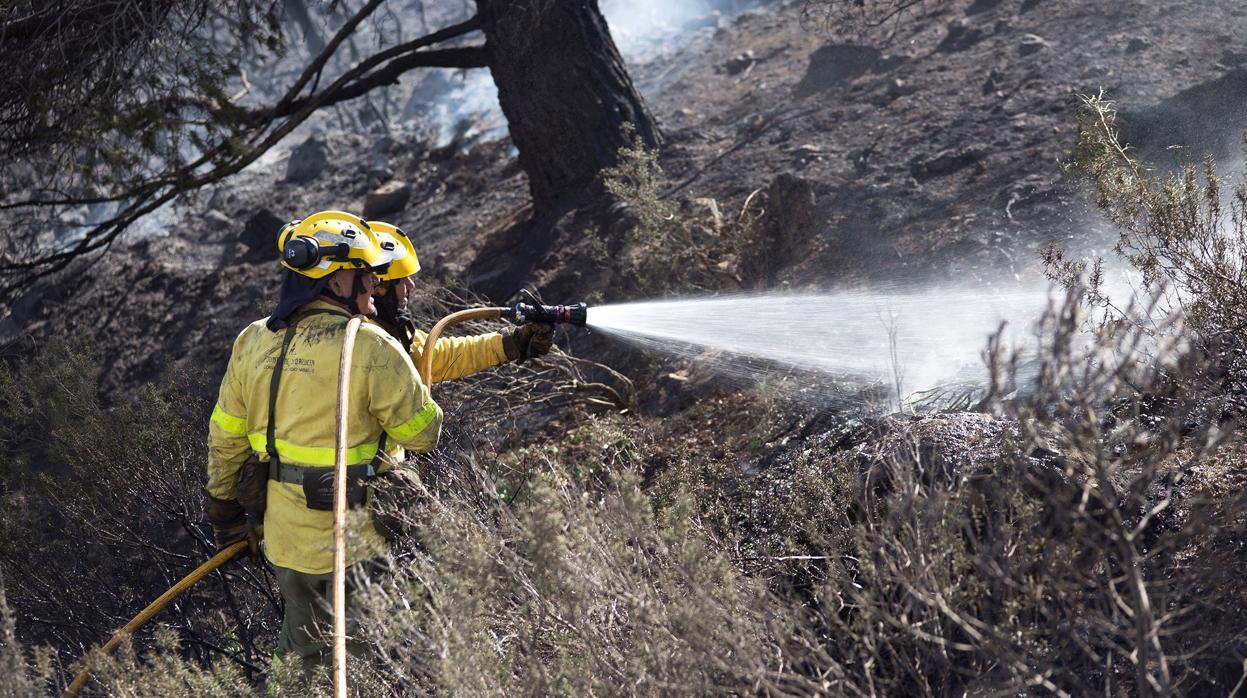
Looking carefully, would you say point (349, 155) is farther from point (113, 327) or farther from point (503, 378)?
point (503, 378)

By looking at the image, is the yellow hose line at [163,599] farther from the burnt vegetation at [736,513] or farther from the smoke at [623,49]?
the smoke at [623,49]

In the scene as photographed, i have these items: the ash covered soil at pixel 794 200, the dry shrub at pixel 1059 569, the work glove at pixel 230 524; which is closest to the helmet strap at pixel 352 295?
the work glove at pixel 230 524

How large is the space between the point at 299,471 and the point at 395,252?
2.89 ft

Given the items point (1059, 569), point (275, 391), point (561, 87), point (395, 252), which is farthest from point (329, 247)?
point (561, 87)

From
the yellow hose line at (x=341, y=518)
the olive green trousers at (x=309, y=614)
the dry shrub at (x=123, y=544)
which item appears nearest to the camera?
the yellow hose line at (x=341, y=518)

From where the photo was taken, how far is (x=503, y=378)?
540 centimetres

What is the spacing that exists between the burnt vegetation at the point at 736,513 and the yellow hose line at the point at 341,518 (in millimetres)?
144

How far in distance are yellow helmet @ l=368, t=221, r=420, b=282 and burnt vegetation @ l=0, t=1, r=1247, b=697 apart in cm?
75

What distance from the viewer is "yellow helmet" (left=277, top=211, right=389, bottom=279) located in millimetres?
3408

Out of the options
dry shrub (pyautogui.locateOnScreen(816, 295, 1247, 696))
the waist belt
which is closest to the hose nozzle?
the waist belt

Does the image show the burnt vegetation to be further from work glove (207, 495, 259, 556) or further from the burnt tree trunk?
the burnt tree trunk

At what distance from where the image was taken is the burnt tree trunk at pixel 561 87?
7.55 meters

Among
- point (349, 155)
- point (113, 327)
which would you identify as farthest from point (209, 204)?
point (113, 327)

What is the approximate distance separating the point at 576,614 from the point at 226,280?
8176mm
